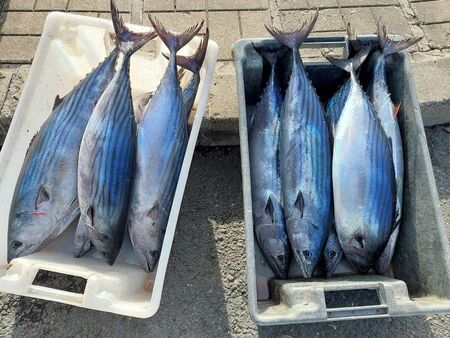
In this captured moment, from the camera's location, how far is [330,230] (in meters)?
1.92

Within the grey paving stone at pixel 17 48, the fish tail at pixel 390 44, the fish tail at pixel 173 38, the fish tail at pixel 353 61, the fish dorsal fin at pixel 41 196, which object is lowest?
the fish dorsal fin at pixel 41 196

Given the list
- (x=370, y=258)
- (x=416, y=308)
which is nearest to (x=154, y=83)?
(x=370, y=258)

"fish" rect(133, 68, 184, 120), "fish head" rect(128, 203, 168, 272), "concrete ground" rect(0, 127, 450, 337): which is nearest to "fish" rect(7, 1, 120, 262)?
"fish" rect(133, 68, 184, 120)

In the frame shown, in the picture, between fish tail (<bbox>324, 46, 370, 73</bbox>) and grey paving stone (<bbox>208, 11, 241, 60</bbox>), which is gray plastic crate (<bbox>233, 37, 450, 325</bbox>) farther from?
grey paving stone (<bbox>208, 11, 241, 60</bbox>)

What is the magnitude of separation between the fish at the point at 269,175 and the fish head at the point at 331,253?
163 mm

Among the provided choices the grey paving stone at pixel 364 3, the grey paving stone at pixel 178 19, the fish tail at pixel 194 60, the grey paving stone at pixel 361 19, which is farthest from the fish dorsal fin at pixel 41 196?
the grey paving stone at pixel 364 3

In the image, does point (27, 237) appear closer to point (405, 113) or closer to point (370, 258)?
point (370, 258)

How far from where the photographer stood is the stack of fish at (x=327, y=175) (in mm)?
1857

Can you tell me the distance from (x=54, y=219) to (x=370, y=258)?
1.33 metres

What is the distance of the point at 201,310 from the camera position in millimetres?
2102

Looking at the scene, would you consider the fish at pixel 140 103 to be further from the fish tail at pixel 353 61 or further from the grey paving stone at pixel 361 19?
the grey paving stone at pixel 361 19

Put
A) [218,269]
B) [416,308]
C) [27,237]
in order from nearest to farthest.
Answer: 1. [416,308]
2. [27,237]
3. [218,269]

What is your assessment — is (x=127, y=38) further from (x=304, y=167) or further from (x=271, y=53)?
(x=304, y=167)

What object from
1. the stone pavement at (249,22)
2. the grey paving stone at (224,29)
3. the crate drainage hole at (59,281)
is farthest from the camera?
the grey paving stone at (224,29)
